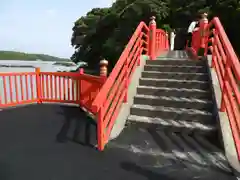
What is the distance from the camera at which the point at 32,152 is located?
3416 mm

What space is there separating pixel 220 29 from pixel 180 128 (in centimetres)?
224

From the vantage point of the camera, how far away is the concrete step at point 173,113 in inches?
157

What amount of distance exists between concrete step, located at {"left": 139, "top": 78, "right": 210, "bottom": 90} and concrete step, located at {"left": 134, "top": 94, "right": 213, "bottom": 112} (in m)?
0.43

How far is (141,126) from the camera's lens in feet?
13.6

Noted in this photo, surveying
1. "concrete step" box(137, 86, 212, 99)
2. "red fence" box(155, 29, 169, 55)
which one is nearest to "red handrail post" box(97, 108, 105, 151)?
"concrete step" box(137, 86, 212, 99)

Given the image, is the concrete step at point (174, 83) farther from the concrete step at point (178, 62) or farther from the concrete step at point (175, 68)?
the concrete step at point (178, 62)

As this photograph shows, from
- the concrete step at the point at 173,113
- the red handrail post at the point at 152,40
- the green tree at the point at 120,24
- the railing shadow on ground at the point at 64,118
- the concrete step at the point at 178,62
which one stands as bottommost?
the railing shadow on ground at the point at 64,118

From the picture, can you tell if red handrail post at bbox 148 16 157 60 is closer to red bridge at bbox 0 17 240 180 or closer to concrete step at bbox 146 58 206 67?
red bridge at bbox 0 17 240 180

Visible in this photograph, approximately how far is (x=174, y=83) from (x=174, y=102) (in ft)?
2.18

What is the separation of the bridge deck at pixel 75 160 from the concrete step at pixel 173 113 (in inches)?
18.9

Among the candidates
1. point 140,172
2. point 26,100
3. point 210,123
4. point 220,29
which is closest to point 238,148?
point 210,123

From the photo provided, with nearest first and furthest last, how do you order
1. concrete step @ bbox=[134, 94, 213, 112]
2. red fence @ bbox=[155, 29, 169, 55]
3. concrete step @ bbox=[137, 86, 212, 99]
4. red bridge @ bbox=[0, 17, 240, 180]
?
red bridge @ bbox=[0, 17, 240, 180], concrete step @ bbox=[134, 94, 213, 112], concrete step @ bbox=[137, 86, 212, 99], red fence @ bbox=[155, 29, 169, 55]

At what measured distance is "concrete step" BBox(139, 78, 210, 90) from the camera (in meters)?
4.71

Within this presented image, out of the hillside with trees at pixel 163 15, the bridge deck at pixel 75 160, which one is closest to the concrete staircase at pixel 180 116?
the bridge deck at pixel 75 160
